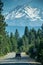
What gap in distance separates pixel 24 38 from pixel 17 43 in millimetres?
4548

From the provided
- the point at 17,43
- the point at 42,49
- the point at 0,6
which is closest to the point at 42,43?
the point at 42,49

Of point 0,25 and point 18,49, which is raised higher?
point 0,25

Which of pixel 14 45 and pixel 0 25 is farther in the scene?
pixel 14 45

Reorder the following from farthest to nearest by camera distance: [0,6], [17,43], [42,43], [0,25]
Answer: [17,43], [0,25], [0,6], [42,43]

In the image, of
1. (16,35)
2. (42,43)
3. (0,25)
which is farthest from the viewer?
(16,35)

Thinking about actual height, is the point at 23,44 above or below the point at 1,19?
below

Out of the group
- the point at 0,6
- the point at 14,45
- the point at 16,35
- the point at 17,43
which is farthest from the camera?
the point at 16,35

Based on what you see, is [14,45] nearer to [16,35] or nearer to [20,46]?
[20,46]

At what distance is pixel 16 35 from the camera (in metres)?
194

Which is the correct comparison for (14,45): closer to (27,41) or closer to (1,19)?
(27,41)

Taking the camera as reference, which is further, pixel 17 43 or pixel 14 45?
pixel 17 43

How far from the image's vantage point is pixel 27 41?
170 metres

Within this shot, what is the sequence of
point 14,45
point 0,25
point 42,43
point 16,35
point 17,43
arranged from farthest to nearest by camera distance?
point 16,35
point 17,43
point 14,45
point 0,25
point 42,43

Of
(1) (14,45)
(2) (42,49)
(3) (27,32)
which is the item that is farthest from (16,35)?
(2) (42,49)
